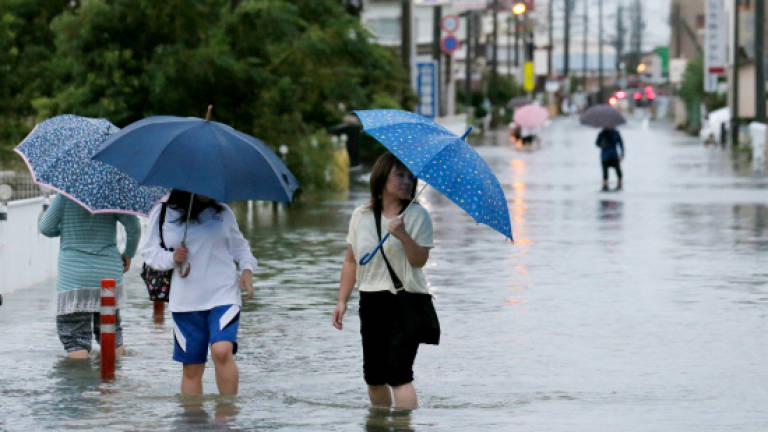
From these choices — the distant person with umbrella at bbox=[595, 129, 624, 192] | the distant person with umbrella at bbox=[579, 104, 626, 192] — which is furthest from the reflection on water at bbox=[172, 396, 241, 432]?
the distant person with umbrella at bbox=[595, 129, 624, 192]

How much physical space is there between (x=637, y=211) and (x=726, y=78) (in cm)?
5089

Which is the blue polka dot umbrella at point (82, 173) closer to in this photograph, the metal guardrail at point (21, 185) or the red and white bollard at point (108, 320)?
the red and white bollard at point (108, 320)

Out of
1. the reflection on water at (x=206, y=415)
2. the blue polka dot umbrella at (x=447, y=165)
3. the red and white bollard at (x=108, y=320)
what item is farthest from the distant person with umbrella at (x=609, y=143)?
the blue polka dot umbrella at (x=447, y=165)

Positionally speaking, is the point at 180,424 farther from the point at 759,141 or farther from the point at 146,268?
the point at 759,141

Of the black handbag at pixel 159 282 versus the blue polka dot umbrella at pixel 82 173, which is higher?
the blue polka dot umbrella at pixel 82 173

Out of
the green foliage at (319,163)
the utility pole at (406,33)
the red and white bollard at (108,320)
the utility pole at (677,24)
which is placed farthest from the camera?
the utility pole at (677,24)

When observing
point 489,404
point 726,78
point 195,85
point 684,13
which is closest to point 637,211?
point 195,85

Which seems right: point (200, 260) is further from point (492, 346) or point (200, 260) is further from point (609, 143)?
point (609, 143)

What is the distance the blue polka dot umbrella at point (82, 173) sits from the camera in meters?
10.1

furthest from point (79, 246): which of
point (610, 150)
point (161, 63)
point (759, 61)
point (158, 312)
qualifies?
point (759, 61)

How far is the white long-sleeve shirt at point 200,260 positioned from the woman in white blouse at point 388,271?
0.66 meters

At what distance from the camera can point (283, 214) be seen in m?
25.6

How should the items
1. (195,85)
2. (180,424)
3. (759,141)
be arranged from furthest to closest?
1. (759,141)
2. (195,85)
3. (180,424)

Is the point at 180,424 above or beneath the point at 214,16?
beneath
